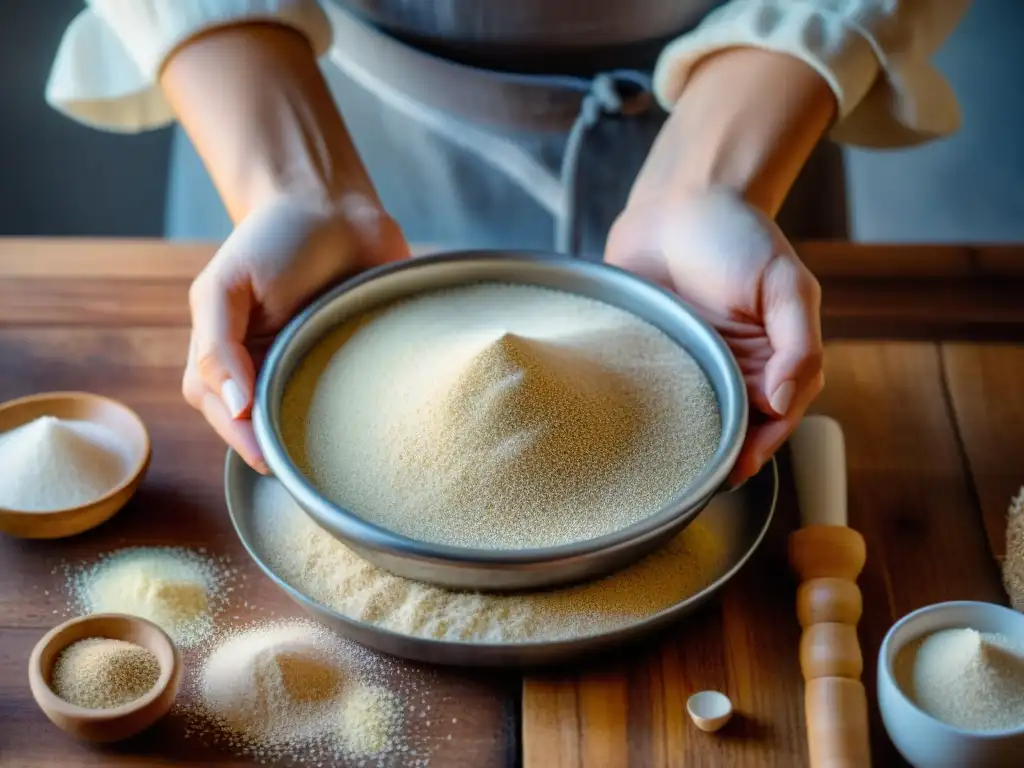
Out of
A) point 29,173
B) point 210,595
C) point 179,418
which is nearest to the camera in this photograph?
point 210,595

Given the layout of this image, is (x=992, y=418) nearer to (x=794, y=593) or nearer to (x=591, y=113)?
(x=794, y=593)

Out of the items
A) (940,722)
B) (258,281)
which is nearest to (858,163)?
(258,281)

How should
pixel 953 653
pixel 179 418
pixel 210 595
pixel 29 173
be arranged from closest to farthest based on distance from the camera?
pixel 953 653
pixel 210 595
pixel 179 418
pixel 29 173

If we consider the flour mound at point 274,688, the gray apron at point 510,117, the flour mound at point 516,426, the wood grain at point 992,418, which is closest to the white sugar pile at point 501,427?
the flour mound at point 516,426

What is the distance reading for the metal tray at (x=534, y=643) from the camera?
65 centimetres

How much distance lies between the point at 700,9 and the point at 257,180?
42cm

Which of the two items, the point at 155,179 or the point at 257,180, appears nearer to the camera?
→ the point at 257,180

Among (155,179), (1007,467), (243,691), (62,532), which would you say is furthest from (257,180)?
(155,179)

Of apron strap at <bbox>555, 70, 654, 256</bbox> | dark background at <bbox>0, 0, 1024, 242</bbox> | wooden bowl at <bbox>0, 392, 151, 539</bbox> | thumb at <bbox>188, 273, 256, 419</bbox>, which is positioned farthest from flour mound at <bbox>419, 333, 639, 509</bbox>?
dark background at <bbox>0, 0, 1024, 242</bbox>

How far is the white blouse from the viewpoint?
→ 91cm

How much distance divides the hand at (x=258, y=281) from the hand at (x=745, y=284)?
7.8 inches

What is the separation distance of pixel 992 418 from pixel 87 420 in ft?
2.18

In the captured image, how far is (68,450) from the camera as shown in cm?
77

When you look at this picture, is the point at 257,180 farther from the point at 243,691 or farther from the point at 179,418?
the point at 243,691
